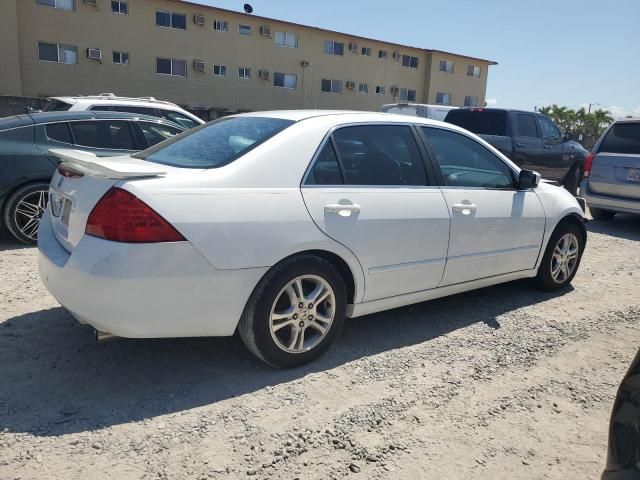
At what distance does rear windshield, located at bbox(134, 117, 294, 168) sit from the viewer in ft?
10.8

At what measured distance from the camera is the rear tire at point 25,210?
5.75 meters

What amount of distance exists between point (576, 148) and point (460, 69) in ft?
97.3

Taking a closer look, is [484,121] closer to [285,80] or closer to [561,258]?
[561,258]

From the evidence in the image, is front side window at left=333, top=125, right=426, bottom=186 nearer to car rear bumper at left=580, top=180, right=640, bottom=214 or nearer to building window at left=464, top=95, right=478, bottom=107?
car rear bumper at left=580, top=180, right=640, bottom=214

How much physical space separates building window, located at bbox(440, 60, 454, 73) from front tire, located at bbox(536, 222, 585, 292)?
36071 mm

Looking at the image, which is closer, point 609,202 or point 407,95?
point 609,202

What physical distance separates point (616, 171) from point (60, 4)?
25045 millimetres

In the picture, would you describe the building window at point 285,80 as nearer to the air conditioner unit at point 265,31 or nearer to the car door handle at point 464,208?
the air conditioner unit at point 265,31

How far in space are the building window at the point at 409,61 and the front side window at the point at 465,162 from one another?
114 feet

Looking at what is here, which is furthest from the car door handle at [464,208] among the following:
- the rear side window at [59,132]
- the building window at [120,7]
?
the building window at [120,7]

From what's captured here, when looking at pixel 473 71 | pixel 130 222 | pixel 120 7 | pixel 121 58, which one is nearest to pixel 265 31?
pixel 120 7

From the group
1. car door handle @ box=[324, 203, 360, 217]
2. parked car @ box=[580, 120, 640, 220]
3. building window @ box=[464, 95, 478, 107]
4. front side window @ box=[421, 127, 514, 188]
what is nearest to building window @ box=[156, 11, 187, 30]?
building window @ box=[464, 95, 478, 107]

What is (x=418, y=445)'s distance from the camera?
2709mm

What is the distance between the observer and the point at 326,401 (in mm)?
3061
